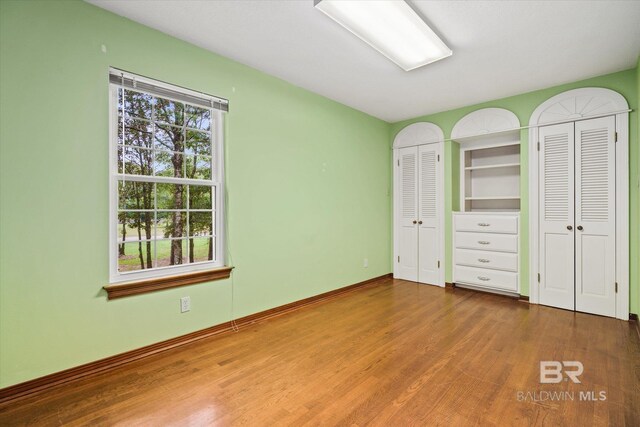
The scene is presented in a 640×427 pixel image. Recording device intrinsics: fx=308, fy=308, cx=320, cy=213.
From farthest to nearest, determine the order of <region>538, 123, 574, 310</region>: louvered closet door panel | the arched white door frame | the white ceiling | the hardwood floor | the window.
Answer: the arched white door frame
<region>538, 123, 574, 310</region>: louvered closet door panel
the window
the white ceiling
the hardwood floor

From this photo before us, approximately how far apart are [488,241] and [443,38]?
107 inches

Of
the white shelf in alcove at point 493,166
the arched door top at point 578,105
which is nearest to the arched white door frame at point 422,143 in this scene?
the white shelf in alcove at point 493,166

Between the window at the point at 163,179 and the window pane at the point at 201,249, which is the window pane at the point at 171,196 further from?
the window pane at the point at 201,249

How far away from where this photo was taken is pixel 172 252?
2746mm

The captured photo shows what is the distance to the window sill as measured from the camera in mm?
2280

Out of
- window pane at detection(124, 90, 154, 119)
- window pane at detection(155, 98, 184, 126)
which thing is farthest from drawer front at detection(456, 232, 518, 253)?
window pane at detection(124, 90, 154, 119)

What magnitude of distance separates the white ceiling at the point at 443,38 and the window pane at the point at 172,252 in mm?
1762

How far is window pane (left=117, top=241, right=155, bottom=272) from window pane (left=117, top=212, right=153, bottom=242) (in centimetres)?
6

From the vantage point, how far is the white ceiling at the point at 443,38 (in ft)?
7.33

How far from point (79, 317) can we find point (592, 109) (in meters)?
5.18

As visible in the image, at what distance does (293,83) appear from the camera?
11.7 feet
